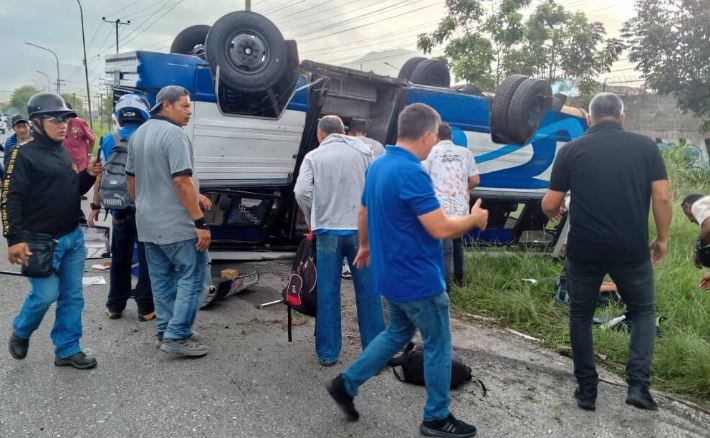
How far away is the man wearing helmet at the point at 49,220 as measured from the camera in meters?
3.16

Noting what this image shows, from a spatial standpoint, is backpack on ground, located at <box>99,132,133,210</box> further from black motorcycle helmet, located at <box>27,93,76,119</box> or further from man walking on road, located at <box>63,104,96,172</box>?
man walking on road, located at <box>63,104,96,172</box>

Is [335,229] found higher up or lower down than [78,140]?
lower down

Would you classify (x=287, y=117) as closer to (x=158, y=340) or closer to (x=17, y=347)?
(x=158, y=340)

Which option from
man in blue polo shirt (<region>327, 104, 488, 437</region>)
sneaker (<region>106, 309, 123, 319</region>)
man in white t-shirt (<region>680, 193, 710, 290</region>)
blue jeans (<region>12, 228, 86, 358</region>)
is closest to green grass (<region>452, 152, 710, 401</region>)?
man in white t-shirt (<region>680, 193, 710, 290</region>)

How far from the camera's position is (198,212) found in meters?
3.49

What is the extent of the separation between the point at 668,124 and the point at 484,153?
13989mm

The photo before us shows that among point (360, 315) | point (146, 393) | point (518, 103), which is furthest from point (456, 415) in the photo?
point (518, 103)

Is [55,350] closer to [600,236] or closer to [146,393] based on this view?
[146,393]

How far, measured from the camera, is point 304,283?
12.0 feet

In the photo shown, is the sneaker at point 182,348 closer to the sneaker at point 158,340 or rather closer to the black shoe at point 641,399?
the sneaker at point 158,340

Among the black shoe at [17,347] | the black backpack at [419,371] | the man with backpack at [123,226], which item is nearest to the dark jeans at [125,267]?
the man with backpack at [123,226]

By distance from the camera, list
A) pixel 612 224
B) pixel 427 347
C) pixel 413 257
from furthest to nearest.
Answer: pixel 612 224 < pixel 427 347 < pixel 413 257

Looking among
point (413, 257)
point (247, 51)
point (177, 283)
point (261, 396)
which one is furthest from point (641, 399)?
point (247, 51)

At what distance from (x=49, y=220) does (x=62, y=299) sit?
504 millimetres
